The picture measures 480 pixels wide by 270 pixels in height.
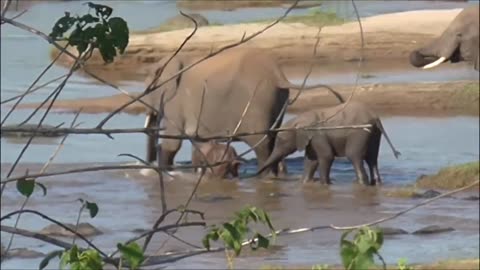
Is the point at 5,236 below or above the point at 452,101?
above

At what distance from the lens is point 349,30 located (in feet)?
59.9

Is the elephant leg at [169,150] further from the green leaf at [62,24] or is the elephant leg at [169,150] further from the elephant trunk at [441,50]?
the green leaf at [62,24]

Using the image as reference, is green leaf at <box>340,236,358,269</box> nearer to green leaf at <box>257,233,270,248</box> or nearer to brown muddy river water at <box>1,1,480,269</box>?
green leaf at <box>257,233,270,248</box>

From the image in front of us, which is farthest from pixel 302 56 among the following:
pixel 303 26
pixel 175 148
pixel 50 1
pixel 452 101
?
pixel 175 148

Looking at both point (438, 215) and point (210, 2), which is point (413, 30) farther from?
point (438, 215)

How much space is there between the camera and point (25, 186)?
2.67 m

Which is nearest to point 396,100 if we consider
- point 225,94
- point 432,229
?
point 225,94

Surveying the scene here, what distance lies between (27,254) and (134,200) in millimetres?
2571

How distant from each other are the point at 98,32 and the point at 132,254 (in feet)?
1.23

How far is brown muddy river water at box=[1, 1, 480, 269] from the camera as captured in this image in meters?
7.59

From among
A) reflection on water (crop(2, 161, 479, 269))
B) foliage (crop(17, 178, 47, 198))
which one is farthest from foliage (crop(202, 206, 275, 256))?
reflection on water (crop(2, 161, 479, 269))

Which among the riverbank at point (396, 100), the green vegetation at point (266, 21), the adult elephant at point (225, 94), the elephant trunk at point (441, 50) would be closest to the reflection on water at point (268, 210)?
the adult elephant at point (225, 94)

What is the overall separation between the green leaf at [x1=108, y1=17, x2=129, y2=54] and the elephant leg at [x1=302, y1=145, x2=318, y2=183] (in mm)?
8147

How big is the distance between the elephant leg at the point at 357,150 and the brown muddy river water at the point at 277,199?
146mm
